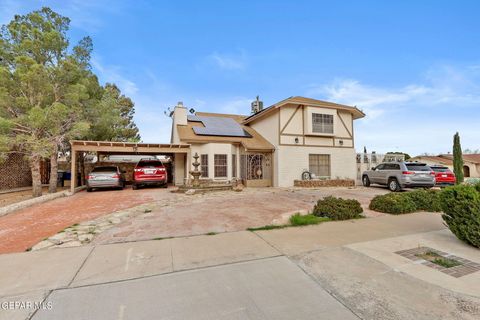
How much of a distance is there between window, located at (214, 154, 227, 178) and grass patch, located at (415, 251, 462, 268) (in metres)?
12.8

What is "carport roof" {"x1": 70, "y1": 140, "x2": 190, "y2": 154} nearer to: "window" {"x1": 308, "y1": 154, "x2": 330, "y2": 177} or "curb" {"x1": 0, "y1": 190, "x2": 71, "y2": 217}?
"curb" {"x1": 0, "y1": 190, "x2": 71, "y2": 217}

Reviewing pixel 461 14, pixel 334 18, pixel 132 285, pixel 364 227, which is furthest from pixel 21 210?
pixel 461 14

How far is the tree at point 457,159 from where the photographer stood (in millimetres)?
20934

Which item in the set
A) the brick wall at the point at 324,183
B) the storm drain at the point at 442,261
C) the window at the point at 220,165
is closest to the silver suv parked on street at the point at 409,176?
the brick wall at the point at 324,183

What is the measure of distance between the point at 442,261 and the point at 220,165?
13.2 meters

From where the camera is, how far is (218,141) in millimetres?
16422

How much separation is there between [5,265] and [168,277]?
274cm

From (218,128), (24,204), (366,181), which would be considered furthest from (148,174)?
(366,181)

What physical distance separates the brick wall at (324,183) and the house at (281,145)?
2.47 feet

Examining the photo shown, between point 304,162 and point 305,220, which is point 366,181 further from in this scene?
point 305,220

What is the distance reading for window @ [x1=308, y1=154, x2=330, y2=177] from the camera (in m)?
17.1

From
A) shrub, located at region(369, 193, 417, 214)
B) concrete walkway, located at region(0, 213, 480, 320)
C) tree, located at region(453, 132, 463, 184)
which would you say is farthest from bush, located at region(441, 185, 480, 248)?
tree, located at region(453, 132, 463, 184)

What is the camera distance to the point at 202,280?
3.12 metres

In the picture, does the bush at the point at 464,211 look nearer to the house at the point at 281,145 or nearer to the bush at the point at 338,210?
the bush at the point at 338,210
